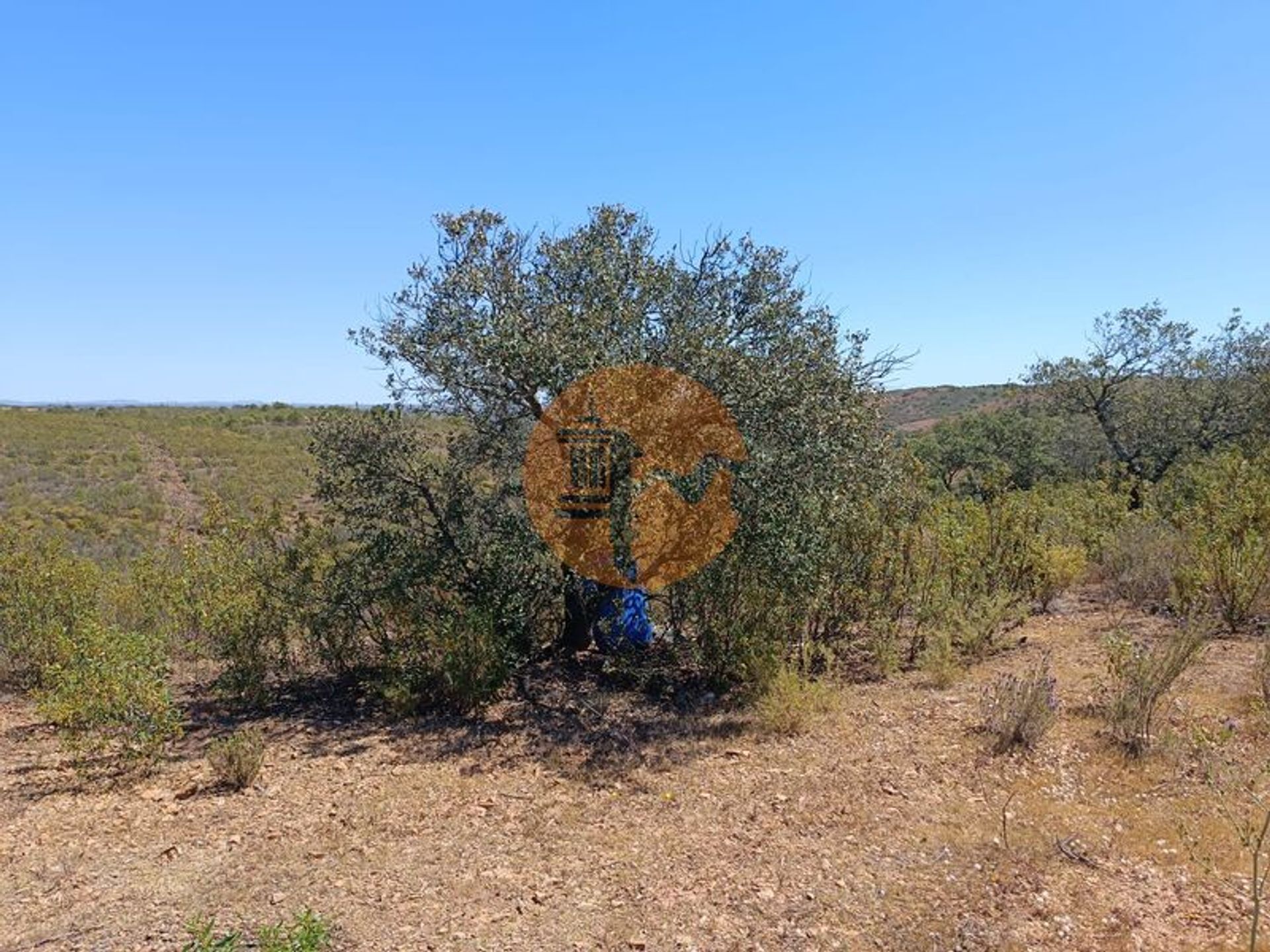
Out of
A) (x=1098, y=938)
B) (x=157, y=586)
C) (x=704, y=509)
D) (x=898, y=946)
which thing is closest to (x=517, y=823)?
(x=898, y=946)

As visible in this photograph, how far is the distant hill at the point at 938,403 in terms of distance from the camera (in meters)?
52.3

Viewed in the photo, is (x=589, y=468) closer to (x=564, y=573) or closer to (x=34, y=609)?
(x=564, y=573)

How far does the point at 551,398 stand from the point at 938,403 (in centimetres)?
6146

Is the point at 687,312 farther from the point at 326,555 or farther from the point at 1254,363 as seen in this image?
the point at 1254,363

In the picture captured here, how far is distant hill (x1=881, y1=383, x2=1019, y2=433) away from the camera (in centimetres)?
5228

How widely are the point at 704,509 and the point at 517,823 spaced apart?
105 inches

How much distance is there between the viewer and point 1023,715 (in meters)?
5.19

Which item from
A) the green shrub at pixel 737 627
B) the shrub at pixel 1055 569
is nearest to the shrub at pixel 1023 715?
the green shrub at pixel 737 627

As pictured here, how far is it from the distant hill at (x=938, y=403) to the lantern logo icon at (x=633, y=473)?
44.3 m

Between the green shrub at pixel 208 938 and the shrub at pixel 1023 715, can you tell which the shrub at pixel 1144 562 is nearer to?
the shrub at pixel 1023 715

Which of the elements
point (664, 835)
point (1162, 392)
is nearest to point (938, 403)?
point (1162, 392)

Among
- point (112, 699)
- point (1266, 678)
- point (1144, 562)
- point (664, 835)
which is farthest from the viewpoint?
point (1144, 562)

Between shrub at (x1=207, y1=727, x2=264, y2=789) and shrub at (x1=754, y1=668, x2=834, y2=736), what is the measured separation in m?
3.76

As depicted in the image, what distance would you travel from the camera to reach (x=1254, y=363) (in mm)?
17328
